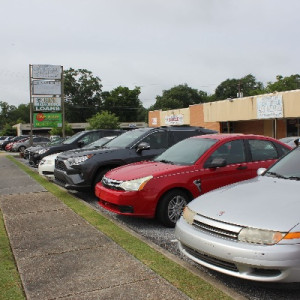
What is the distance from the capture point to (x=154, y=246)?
506cm

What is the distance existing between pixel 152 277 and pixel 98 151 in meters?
4.82

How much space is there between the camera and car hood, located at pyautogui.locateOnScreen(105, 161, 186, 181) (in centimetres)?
609

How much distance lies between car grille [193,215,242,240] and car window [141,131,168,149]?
16.0 feet

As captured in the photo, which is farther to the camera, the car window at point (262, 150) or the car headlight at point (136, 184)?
the car window at point (262, 150)

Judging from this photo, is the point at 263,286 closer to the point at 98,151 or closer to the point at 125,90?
the point at 98,151

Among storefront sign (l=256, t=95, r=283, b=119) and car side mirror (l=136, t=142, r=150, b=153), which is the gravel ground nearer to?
car side mirror (l=136, t=142, r=150, b=153)

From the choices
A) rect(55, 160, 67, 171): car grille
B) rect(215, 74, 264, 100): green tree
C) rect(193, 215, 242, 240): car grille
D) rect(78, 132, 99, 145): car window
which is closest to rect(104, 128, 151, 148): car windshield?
rect(55, 160, 67, 171): car grille

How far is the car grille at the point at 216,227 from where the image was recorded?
3.59 meters

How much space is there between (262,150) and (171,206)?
7.02 feet

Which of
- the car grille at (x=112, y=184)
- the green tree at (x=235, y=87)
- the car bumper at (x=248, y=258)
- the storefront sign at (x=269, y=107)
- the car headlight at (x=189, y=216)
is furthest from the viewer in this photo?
the green tree at (x=235, y=87)

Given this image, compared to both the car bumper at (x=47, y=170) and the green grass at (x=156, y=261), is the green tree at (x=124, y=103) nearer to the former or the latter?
the car bumper at (x=47, y=170)

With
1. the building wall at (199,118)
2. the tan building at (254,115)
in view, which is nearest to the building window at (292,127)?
the tan building at (254,115)

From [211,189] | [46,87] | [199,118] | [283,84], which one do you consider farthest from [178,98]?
[211,189]

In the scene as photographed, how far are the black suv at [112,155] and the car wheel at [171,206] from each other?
7.20 ft
